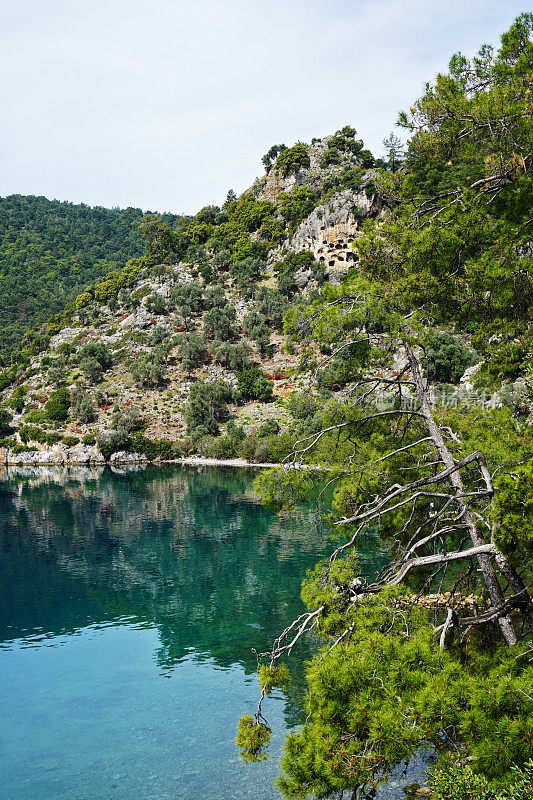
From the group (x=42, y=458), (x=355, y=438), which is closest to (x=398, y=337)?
(x=355, y=438)

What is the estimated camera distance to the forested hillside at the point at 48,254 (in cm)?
12950

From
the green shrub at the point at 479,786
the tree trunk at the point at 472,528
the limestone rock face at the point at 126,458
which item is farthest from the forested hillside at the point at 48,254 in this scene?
the green shrub at the point at 479,786

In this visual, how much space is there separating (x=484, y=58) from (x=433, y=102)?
1172 mm

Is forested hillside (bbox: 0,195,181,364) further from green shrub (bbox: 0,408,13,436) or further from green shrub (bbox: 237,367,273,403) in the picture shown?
green shrub (bbox: 237,367,273,403)

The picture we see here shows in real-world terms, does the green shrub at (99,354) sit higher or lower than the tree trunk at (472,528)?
higher

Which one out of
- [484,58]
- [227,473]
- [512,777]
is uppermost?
[484,58]

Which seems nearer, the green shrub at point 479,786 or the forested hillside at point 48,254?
the green shrub at point 479,786

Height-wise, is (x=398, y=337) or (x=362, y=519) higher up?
(x=398, y=337)

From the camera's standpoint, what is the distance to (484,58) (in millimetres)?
9000

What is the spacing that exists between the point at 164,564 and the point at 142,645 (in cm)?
924

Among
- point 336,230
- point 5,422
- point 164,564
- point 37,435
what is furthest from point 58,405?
point 164,564

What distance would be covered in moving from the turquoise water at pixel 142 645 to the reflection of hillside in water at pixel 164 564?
0.10 metres

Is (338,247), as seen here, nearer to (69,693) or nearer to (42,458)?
(42,458)

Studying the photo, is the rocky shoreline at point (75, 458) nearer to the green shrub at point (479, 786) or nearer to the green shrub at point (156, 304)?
the green shrub at point (156, 304)
